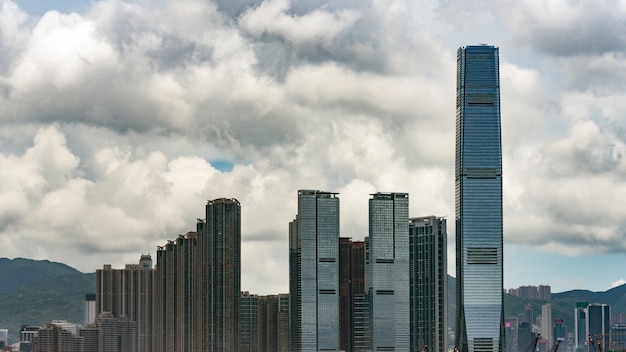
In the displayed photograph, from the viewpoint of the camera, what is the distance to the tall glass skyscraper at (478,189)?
12925 cm

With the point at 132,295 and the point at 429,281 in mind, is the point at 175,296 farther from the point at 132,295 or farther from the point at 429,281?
the point at 429,281

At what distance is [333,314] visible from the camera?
13962 cm

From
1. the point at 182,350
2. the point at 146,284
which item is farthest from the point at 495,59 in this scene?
the point at 146,284

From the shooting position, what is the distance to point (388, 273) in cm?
13962

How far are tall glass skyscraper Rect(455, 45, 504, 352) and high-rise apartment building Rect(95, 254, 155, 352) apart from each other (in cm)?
5594

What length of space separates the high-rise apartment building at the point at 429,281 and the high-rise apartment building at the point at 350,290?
602 centimetres

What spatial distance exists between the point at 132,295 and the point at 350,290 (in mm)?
49016

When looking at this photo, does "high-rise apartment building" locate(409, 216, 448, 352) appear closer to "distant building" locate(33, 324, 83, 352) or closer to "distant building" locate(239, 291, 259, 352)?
"distant building" locate(239, 291, 259, 352)

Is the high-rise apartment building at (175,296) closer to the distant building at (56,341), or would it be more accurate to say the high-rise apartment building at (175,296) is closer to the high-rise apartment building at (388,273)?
the distant building at (56,341)

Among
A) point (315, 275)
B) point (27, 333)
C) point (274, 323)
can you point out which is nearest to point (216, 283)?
point (274, 323)

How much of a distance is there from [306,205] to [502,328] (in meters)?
27.8

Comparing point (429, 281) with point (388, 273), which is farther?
point (429, 281)

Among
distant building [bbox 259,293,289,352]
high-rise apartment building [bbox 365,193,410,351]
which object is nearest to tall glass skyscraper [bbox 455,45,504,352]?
high-rise apartment building [bbox 365,193,410,351]

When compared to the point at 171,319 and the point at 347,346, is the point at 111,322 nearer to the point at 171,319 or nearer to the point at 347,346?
the point at 171,319
